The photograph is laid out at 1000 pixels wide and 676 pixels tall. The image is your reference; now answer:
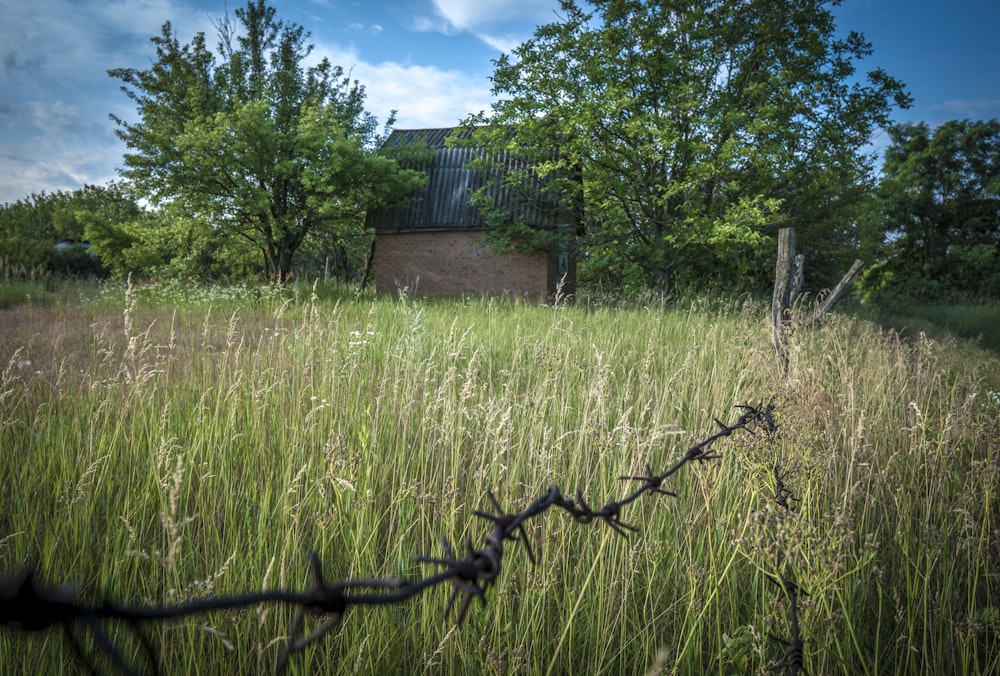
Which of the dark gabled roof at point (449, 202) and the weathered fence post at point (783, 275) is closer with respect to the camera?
the weathered fence post at point (783, 275)

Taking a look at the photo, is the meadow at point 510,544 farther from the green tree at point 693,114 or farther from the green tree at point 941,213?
the green tree at point 941,213

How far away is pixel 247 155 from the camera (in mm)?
16234

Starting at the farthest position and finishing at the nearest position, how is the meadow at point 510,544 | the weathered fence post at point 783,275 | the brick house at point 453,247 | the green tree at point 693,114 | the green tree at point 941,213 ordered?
the green tree at point 941,213, the brick house at point 453,247, the green tree at point 693,114, the weathered fence post at point 783,275, the meadow at point 510,544

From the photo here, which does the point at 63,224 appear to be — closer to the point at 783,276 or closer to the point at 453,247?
the point at 453,247

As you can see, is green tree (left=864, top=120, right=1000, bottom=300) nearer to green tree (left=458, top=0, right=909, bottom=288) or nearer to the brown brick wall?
green tree (left=458, top=0, right=909, bottom=288)

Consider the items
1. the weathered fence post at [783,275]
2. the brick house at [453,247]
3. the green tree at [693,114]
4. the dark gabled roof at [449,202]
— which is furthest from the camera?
the dark gabled roof at [449,202]

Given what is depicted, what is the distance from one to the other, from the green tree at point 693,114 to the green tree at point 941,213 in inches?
893

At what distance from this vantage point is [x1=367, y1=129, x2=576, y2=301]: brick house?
63.5 ft

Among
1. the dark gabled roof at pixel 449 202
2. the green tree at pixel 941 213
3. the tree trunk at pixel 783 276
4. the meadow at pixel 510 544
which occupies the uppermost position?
the green tree at pixel 941 213

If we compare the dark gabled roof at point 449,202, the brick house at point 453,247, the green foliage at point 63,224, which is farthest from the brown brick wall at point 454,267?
the green foliage at point 63,224

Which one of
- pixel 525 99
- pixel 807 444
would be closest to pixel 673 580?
pixel 807 444

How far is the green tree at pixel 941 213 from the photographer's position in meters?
32.2

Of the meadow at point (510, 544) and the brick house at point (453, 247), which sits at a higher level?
the brick house at point (453, 247)

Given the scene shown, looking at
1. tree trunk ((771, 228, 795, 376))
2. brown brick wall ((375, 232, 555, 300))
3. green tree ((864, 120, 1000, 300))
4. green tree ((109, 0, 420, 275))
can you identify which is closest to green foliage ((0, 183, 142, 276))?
green tree ((109, 0, 420, 275))
